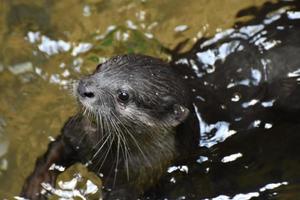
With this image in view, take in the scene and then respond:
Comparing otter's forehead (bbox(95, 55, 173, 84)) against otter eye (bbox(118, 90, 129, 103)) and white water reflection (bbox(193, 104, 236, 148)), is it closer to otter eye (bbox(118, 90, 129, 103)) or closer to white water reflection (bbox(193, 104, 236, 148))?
otter eye (bbox(118, 90, 129, 103))

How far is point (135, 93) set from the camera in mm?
3158

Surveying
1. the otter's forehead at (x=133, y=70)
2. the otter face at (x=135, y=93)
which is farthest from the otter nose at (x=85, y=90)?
the otter's forehead at (x=133, y=70)

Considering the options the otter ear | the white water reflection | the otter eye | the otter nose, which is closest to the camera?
the otter nose

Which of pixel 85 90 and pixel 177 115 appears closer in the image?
pixel 85 90

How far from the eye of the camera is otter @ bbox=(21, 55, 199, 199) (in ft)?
10.3

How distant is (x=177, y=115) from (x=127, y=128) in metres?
0.26

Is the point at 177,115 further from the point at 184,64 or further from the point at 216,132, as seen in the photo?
the point at 184,64

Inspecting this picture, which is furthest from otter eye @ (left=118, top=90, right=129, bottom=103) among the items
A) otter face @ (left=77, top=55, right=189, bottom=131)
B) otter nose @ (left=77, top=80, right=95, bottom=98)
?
otter nose @ (left=77, top=80, right=95, bottom=98)

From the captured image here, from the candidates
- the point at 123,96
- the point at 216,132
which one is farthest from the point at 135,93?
the point at 216,132

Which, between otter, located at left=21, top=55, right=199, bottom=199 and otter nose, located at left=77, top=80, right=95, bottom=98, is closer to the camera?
otter nose, located at left=77, top=80, right=95, bottom=98

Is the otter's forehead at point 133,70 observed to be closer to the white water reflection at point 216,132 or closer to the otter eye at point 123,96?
the otter eye at point 123,96

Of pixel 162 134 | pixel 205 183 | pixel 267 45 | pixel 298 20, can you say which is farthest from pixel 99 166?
pixel 298 20

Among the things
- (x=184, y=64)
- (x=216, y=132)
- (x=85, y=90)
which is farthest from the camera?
(x=184, y=64)

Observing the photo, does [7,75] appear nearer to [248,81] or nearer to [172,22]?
[172,22]
